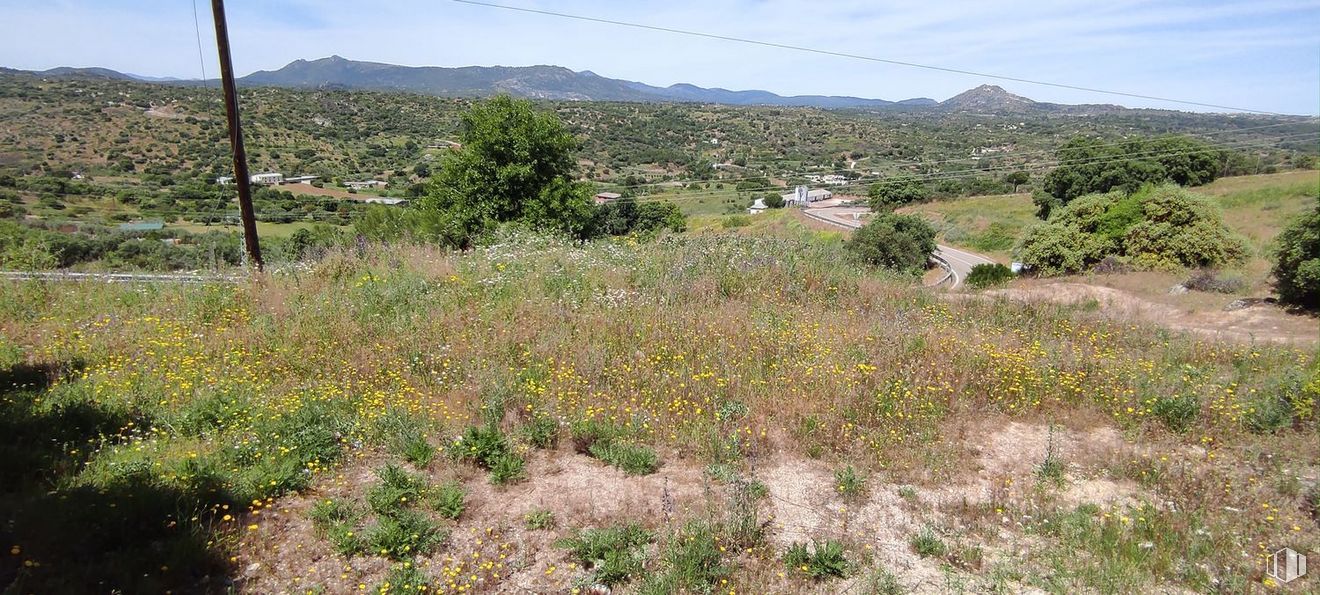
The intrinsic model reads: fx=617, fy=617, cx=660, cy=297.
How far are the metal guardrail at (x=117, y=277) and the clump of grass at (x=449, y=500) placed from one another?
622cm

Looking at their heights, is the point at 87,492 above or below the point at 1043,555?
above

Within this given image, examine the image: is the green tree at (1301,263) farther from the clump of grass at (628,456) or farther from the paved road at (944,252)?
the clump of grass at (628,456)

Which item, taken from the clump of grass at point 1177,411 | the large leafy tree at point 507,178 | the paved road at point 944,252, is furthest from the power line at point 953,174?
the clump of grass at point 1177,411

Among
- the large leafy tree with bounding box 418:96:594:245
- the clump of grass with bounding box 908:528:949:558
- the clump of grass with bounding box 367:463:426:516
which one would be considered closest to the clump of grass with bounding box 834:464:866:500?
the clump of grass with bounding box 908:528:949:558

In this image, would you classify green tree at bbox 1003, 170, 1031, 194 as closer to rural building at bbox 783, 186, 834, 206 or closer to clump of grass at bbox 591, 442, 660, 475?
rural building at bbox 783, 186, 834, 206

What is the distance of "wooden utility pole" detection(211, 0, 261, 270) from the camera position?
379 inches

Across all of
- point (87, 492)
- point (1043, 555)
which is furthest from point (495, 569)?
point (1043, 555)

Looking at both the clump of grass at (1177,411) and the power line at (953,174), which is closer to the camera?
the clump of grass at (1177,411)

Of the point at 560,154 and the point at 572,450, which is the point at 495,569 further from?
the point at 560,154

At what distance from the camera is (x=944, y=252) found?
4150 cm

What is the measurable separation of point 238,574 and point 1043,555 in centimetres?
456

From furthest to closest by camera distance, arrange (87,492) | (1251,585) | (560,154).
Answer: (560,154)
(87,492)
(1251,585)

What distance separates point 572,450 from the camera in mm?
4812

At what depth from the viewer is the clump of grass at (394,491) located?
379 cm
